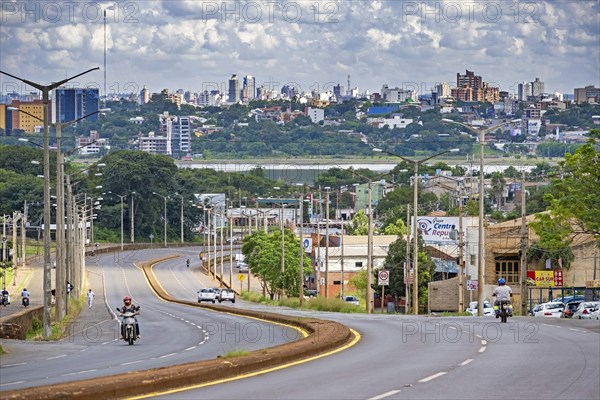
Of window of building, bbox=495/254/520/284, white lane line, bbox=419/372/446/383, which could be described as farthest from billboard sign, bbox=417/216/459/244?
white lane line, bbox=419/372/446/383

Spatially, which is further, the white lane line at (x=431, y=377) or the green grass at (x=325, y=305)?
the green grass at (x=325, y=305)

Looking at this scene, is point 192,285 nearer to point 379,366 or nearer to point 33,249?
point 33,249

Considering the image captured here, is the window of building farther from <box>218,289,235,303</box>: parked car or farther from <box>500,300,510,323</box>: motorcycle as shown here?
<box>500,300,510,323</box>: motorcycle

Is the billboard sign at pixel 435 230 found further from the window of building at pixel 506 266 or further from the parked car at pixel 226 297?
the parked car at pixel 226 297

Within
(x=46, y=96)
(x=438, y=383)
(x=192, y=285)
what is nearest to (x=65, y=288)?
(x=46, y=96)

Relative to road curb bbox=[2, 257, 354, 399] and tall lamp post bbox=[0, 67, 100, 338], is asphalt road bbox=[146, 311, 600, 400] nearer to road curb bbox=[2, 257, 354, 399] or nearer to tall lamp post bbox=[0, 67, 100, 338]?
road curb bbox=[2, 257, 354, 399]

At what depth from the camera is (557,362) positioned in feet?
81.4

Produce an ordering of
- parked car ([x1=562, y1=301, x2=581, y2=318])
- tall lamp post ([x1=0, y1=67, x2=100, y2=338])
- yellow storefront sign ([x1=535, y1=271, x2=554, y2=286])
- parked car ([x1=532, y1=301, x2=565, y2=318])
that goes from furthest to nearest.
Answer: yellow storefront sign ([x1=535, y1=271, x2=554, y2=286]) → parked car ([x1=532, y1=301, x2=565, y2=318]) → parked car ([x1=562, y1=301, x2=581, y2=318]) → tall lamp post ([x1=0, y1=67, x2=100, y2=338])

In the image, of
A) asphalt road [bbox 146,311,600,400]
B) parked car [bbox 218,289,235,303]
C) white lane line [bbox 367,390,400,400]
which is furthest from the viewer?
parked car [bbox 218,289,235,303]

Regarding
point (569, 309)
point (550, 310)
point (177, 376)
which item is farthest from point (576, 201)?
point (177, 376)

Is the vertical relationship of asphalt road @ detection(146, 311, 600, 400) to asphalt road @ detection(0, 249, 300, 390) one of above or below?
above

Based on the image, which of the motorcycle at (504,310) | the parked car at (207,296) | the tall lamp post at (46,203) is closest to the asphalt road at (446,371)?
the motorcycle at (504,310)

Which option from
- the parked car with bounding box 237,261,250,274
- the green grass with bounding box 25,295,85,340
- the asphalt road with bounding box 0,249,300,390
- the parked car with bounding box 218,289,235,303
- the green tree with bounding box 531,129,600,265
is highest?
the green tree with bounding box 531,129,600,265

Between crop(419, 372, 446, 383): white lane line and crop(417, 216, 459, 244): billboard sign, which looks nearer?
crop(419, 372, 446, 383): white lane line
